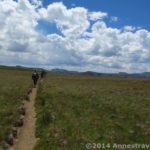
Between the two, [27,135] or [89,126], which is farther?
[89,126]

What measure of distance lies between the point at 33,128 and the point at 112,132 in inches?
211

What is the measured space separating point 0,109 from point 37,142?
9.68 meters

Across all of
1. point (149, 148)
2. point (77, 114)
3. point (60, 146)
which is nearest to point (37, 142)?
point (60, 146)

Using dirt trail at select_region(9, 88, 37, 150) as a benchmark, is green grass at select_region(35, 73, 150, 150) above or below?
above

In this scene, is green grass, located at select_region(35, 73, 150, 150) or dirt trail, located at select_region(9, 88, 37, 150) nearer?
dirt trail, located at select_region(9, 88, 37, 150)

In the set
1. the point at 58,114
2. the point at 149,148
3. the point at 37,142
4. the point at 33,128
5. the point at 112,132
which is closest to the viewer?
the point at 149,148

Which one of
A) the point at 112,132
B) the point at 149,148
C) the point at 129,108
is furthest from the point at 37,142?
the point at 129,108

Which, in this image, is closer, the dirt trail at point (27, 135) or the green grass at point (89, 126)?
the dirt trail at point (27, 135)

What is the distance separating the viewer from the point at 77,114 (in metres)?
26.6

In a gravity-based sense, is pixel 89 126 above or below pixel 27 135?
above

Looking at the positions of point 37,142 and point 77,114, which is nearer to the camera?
point 37,142

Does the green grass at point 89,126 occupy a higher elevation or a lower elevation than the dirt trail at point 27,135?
higher

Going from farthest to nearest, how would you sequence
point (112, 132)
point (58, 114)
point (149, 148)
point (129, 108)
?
point (129, 108), point (58, 114), point (112, 132), point (149, 148)

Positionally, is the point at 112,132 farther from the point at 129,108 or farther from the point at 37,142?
the point at 129,108
